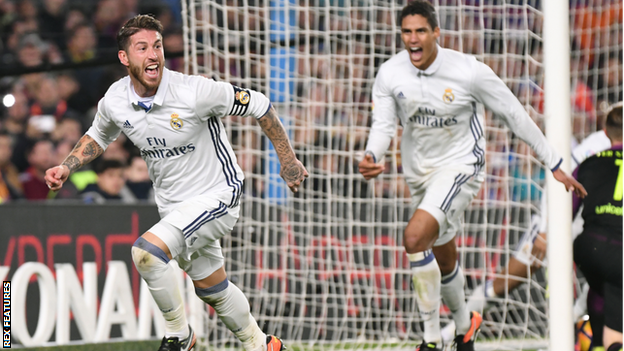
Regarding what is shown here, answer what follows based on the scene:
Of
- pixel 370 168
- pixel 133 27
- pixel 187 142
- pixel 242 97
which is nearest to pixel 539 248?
pixel 370 168

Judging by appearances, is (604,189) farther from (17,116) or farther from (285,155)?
(17,116)

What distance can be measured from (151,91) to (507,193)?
383 cm

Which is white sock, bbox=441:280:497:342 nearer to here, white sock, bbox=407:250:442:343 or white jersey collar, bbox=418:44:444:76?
white sock, bbox=407:250:442:343

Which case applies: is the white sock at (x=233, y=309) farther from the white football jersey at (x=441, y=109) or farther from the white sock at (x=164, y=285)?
the white football jersey at (x=441, y=109)

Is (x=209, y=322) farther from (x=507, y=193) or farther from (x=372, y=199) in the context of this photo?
(x=507, y=193)

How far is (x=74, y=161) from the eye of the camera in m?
4.91

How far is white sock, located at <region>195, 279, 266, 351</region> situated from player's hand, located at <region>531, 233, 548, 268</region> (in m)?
2.36

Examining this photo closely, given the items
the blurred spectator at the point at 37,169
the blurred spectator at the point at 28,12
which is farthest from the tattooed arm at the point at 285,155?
the blurred spectator at the point at 28,12

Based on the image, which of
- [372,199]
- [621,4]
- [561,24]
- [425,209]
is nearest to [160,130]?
[425,209]

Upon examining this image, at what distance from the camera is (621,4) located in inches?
332

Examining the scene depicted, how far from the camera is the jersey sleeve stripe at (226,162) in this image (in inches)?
197

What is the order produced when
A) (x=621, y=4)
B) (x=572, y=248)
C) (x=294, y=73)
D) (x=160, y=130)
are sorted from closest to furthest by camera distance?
(x=160, y=130), (x=572, y=248), (x=294, y=73), (x=621, y=4)

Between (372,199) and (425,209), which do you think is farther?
(372,199)

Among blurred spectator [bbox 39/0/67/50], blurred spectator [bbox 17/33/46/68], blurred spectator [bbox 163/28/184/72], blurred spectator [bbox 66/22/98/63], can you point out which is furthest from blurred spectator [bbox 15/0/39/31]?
blurred spectator [bbox 163/28/184/72]
